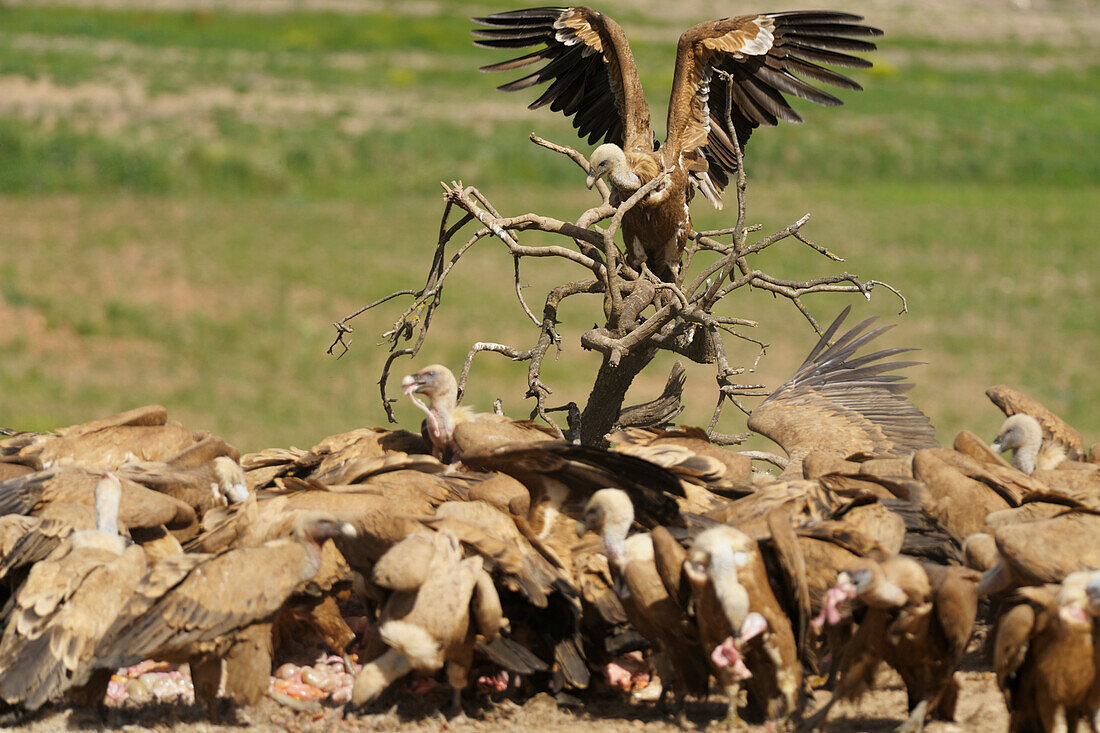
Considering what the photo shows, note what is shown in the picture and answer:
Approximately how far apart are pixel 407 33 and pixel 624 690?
46695 millimetres

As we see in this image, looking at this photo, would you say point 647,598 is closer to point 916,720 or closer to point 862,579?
point 862,579

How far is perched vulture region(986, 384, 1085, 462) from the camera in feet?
24.3

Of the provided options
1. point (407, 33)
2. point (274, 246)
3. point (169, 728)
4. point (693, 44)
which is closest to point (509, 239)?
point (693, 44)

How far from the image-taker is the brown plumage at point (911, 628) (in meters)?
4.46

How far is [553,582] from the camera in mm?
5156

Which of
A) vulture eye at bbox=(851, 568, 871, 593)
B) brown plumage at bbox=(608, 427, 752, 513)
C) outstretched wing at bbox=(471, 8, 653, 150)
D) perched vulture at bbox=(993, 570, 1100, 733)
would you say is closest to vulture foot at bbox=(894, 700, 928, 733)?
perched vulture at bbox=(993, 570, 1100, 733)

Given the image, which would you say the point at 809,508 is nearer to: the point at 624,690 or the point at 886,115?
the point at 624,690

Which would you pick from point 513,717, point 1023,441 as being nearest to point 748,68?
point 1023,441

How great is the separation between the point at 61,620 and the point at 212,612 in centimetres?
60

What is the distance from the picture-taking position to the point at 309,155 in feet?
103

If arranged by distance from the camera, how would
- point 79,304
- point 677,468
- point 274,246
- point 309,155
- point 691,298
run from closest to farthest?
point 677,468
point 691,298
point 79,304
point 274,246
point 309,155

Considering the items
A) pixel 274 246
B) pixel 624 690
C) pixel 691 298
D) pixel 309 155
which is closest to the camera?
pixel 624 690

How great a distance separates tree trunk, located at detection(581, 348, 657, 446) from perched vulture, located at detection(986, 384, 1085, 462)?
1.98m

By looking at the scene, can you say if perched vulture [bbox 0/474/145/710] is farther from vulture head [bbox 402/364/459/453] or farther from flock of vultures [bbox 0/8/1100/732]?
vulture head [bbox 402/364/459/453]
